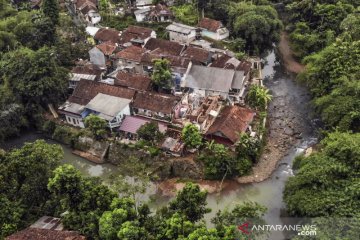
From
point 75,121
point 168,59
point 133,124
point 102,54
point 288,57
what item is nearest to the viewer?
point 133,124

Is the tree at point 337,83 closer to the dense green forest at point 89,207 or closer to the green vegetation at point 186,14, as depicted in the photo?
the dense green forest at point 89,207

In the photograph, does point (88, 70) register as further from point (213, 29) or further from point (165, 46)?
point (213, 29)

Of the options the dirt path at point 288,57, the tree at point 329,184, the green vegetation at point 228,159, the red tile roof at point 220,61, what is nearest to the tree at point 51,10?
the red tile roof at point 220,61

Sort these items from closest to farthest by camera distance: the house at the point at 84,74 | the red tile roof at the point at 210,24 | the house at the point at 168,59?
1. the house at the point at 168,59
2. the house at the point at 84,74
3. the red tile roof at the point at 210,24

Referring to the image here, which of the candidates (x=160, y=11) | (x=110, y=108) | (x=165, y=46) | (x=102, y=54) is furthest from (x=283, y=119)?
(x=160, y=11)

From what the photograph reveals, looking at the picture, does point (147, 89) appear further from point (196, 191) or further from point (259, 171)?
point (196, 191)

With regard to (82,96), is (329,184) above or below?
above

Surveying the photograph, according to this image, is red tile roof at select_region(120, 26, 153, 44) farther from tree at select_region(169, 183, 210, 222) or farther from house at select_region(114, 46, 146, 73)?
tree at select_region(169, 183, 210, 222)
